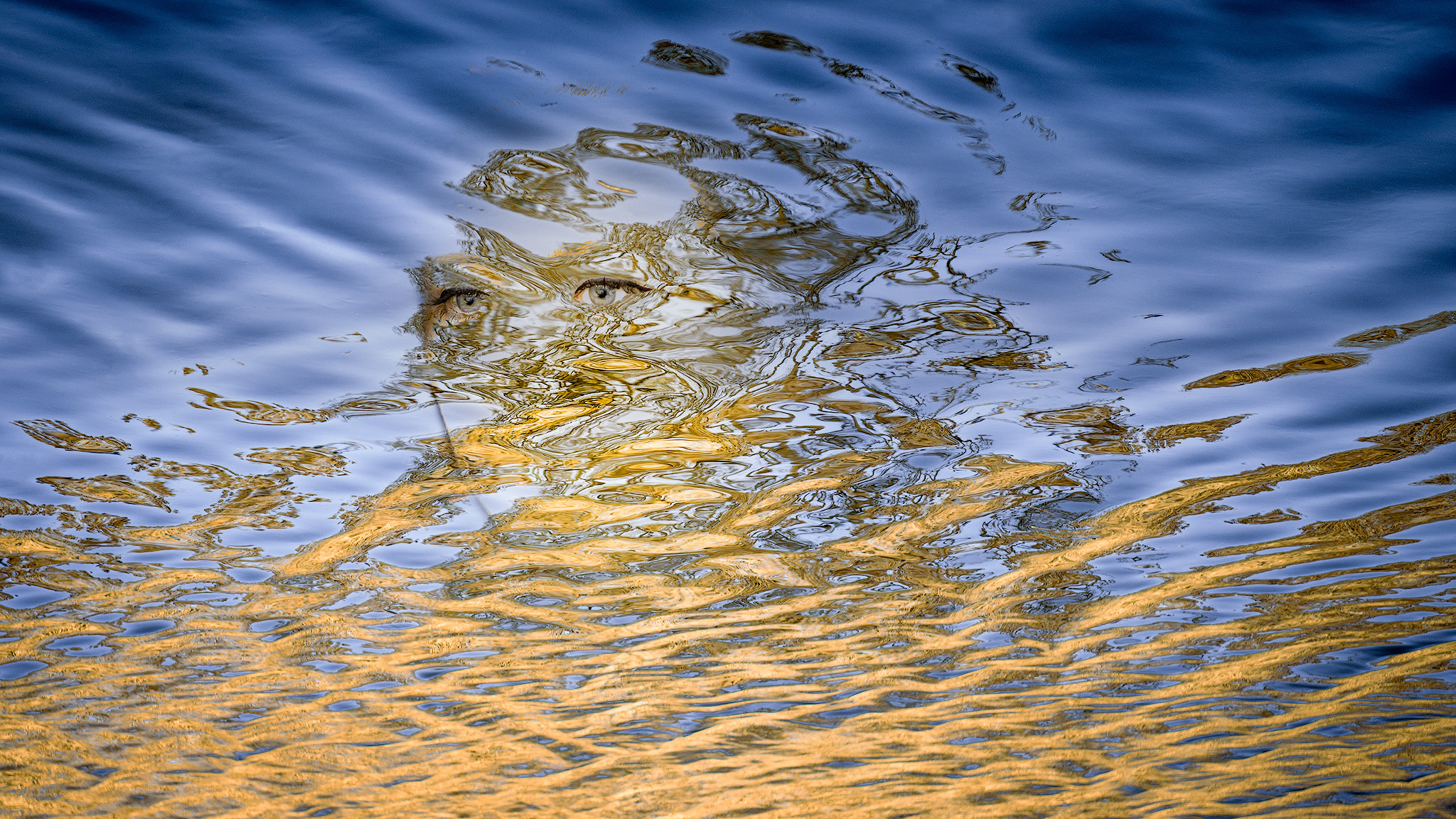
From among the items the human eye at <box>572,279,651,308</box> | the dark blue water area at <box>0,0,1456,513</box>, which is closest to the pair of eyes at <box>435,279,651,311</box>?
the human eye at <box>572,279,651,308</box>

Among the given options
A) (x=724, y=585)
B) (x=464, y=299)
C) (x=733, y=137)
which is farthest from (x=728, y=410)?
(x=724, y=585)

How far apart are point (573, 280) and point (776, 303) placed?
3.21ft

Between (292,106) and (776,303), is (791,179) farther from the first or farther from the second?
(292,106)

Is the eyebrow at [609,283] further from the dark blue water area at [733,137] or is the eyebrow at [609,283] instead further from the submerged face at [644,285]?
the dark blue water area at [733,137]

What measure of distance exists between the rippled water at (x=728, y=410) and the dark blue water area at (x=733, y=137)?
0.06 ft

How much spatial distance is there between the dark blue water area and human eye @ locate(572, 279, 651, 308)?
1.10ft

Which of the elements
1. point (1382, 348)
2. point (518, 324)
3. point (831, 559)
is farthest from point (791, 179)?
point (831, 559)

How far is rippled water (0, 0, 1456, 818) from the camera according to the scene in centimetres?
282

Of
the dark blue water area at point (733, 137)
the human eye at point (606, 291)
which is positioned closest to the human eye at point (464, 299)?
the dark blue water area at point (733, 137)

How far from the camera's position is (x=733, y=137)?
3.06 metres

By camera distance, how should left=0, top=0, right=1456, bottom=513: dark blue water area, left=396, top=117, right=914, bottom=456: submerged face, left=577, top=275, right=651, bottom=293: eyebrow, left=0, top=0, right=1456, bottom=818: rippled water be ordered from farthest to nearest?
left=577, top=275, right=651, bottom=293: eyebrow, left=396, top=117, right=914, bottom=456: submerged face, left=0, top=0, right=1456, bottom=818: rippled water, left=0, top=0, right=1456, bottom=513: dark blue water area

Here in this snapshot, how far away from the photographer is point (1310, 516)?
4.83 m

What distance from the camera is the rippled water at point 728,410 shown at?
2818 millimetres

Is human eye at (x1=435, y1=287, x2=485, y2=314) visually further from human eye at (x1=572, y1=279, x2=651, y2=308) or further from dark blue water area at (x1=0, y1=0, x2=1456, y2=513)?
human eye at (x1=572, y1=279, x2=651, y2=308)
